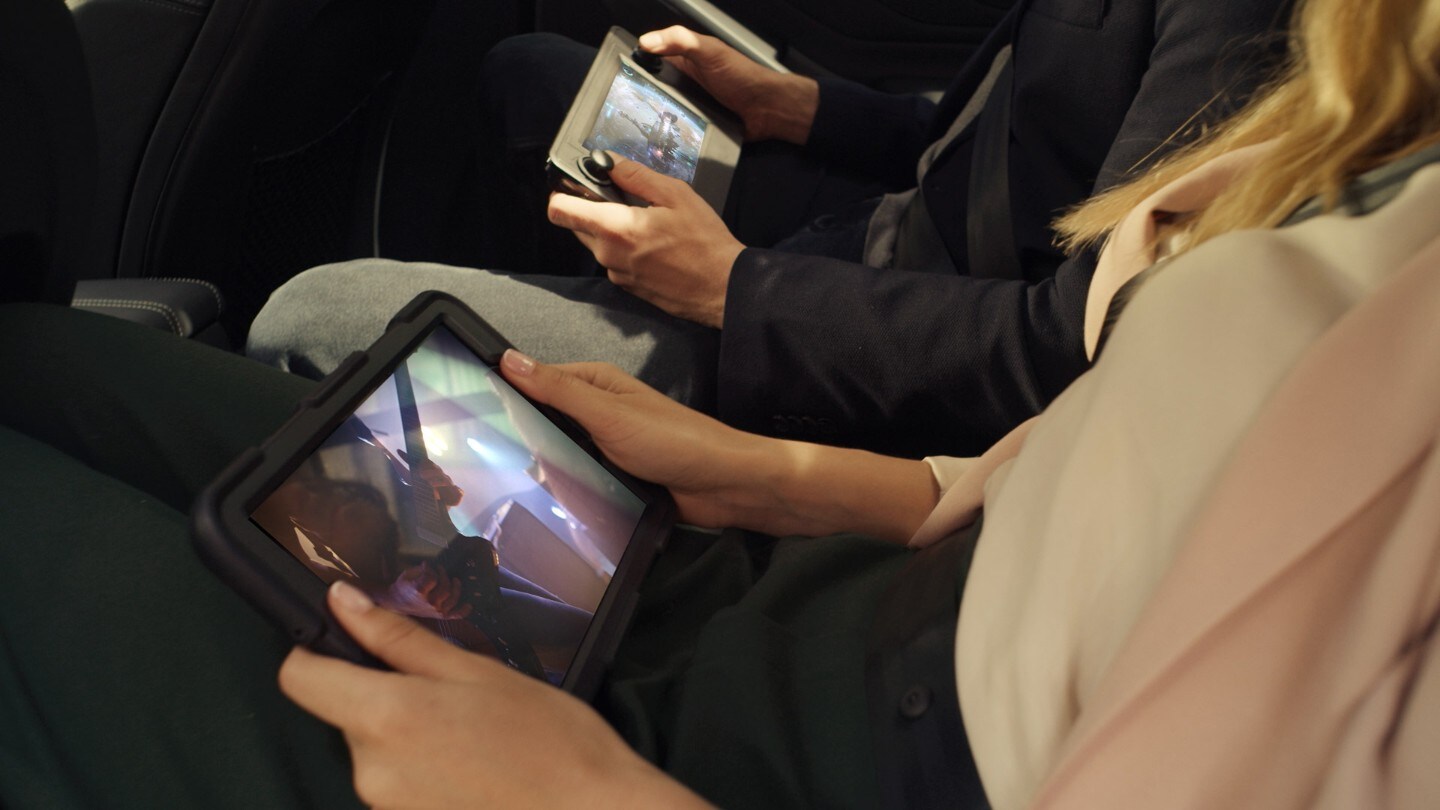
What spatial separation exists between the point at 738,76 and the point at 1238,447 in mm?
960

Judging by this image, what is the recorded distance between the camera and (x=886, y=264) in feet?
3.73

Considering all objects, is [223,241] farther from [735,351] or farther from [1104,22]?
[1104,22]

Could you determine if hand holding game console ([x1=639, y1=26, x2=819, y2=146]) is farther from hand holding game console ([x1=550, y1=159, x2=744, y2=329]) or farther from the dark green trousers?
the dark green trousers

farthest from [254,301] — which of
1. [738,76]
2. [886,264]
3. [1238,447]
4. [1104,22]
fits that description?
[1238,447]

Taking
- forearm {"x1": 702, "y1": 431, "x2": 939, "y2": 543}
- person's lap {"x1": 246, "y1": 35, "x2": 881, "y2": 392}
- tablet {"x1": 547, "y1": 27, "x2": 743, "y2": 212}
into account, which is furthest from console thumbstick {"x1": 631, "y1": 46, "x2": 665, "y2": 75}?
forearm {"x1": 702, "y1": 431, "x2": 939, "y2": 543}

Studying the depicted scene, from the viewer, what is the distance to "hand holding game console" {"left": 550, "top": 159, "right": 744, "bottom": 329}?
0.95 m

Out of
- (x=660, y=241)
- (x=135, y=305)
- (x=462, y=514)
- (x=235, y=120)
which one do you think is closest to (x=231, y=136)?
(x=235, y=120)

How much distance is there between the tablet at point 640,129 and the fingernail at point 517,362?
31 centimetres

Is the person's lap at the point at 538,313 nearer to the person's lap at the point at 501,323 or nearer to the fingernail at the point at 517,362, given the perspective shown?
the person's lap at the point at 501,323

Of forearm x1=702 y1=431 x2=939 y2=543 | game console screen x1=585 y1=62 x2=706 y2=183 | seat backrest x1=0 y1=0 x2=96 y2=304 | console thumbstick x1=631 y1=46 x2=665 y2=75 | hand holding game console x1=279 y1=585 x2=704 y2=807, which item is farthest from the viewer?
console thumbstick x1=631 y1=46 x2=665 y2=75

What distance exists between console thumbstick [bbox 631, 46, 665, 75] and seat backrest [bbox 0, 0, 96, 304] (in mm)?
606

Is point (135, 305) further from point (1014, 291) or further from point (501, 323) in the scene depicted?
point (1014, 291)

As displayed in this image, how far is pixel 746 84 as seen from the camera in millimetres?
1267

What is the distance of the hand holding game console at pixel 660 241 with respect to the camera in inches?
37.5
